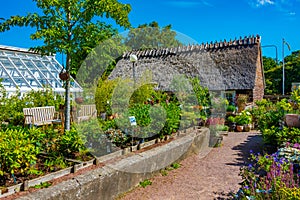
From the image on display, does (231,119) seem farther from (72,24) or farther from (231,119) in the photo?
(72,24)

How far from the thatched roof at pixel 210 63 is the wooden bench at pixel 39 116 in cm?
550

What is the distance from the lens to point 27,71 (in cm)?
1198

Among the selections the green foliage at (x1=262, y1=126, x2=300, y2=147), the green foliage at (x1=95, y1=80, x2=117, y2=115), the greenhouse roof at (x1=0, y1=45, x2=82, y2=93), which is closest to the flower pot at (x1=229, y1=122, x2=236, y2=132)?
the green foliage at (x1=262, y1=126, x2=300, y2=147)

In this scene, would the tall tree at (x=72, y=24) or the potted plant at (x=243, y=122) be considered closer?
the tall tree at (x=72, y=24)

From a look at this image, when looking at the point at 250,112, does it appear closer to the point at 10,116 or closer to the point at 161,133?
the point at 161,133

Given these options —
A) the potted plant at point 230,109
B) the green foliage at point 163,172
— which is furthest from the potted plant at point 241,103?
the green foliage at point 163,172

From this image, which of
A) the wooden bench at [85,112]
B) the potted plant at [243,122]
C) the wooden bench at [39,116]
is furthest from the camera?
the potted plant at [243,122]

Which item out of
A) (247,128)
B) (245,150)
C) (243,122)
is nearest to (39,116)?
(245,150)

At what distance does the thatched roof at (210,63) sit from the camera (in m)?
13.4

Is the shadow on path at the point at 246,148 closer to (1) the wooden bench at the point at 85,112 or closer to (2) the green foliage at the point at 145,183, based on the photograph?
(2) the green foliage at the point at 145,183

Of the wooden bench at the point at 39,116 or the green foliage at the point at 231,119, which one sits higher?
the wooden bench at the point at 39,116

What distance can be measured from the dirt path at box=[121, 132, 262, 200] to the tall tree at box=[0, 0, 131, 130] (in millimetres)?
1928

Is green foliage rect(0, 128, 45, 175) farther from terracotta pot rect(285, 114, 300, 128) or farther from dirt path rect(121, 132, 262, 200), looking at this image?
terracotta pot rect(285, 114, 300, 128)

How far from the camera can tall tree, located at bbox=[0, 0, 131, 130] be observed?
423 centimetres
